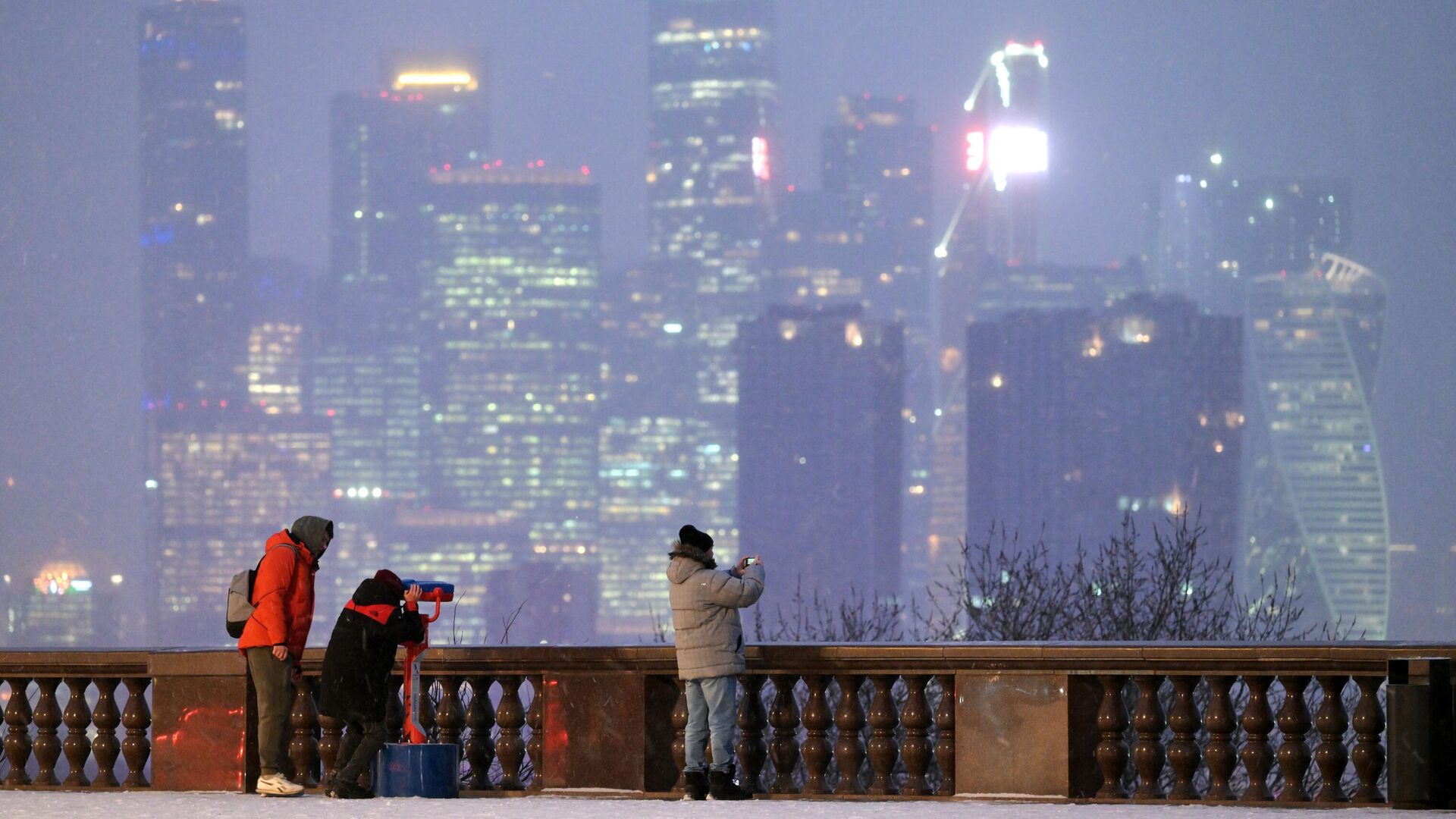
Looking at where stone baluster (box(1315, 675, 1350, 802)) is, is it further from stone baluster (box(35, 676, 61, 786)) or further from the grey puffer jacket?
stone baluster (box(35, 676, 61, 786))

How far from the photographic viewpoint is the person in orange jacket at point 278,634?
39.8ft

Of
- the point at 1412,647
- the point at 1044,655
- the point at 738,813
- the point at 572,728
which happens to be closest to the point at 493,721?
the point at 572,728

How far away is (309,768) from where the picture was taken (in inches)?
504

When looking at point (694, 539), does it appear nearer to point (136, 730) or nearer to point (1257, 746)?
point (1257, 746)

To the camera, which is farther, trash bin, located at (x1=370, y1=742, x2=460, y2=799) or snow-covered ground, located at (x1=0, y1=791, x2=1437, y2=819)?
trash bin, located at (x1=370, y1=742, x2=460, y2=799)

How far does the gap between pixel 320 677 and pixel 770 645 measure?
288cm

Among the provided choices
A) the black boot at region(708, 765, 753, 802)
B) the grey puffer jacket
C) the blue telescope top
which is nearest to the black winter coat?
the blue telescope top

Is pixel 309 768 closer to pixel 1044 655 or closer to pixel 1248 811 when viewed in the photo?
pixel 1044 655

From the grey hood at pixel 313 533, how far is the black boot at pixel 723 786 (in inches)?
109

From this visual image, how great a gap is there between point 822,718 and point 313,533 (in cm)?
335

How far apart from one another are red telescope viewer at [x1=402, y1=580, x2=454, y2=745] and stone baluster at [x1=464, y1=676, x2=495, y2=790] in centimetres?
31

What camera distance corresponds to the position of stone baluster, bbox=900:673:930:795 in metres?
11.5

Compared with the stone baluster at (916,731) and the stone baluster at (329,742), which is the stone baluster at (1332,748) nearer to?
the stone baluster at (916,731)

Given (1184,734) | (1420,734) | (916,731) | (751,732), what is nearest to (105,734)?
(751,732)
